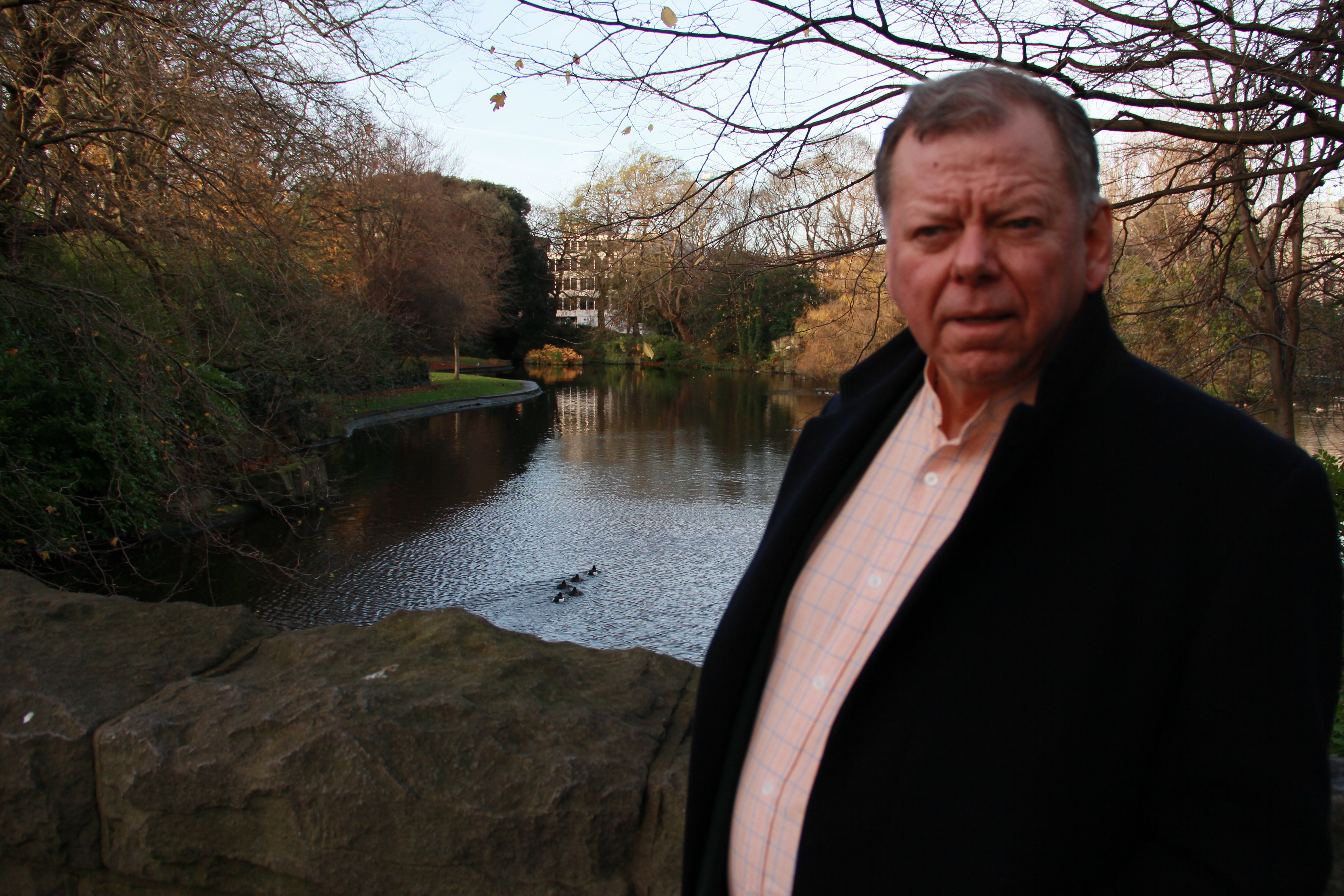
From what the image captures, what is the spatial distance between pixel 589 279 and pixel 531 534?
32643 mm

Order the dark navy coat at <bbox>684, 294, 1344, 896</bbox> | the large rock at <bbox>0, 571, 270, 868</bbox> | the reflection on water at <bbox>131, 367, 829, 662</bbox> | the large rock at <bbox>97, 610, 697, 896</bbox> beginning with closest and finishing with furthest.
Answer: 1. the dark navy coat at <bbox>684, 294, 1344, 896</bbox>
2. the large rock at <bbox>97, 610, 697, 896</bbox>
3. the large rock at <bbox>0, 571, 270, 868</bbox>
4. the reflection on water at <bbox>131, 367, 829, 662</bbox>

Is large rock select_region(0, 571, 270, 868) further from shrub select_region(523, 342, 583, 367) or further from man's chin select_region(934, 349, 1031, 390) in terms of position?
shrub select_region(523, 342, 583, 367)

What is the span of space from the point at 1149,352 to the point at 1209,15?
7.75 ft

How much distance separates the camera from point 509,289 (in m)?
43.2

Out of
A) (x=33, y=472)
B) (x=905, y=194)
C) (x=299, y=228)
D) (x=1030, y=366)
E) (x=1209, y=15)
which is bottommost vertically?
(x=33, y=472)

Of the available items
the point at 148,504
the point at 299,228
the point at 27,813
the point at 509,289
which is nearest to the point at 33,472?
the point at 148,504

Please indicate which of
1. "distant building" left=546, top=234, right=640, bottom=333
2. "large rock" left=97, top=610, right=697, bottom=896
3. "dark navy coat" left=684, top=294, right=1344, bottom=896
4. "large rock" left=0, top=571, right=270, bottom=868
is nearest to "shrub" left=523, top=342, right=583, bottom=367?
"distant building" left=546, top=234, right=640, bottom=333

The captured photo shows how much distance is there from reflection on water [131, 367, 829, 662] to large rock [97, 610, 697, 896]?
3.99 meters

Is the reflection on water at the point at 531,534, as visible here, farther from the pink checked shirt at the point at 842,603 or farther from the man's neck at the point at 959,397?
the man's neck at the point at 959,397

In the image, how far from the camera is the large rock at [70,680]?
6.33 feet

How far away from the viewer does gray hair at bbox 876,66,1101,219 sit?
1111 millimetres

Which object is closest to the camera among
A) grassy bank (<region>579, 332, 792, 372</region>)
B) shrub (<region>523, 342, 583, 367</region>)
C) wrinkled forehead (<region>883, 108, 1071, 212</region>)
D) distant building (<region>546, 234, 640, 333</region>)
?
wrinkled forehead (<region>883, 108, 1071, 212</region>)

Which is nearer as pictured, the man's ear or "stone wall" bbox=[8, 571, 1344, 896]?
the man's ear

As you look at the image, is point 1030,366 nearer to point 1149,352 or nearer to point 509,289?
point 1149,352
